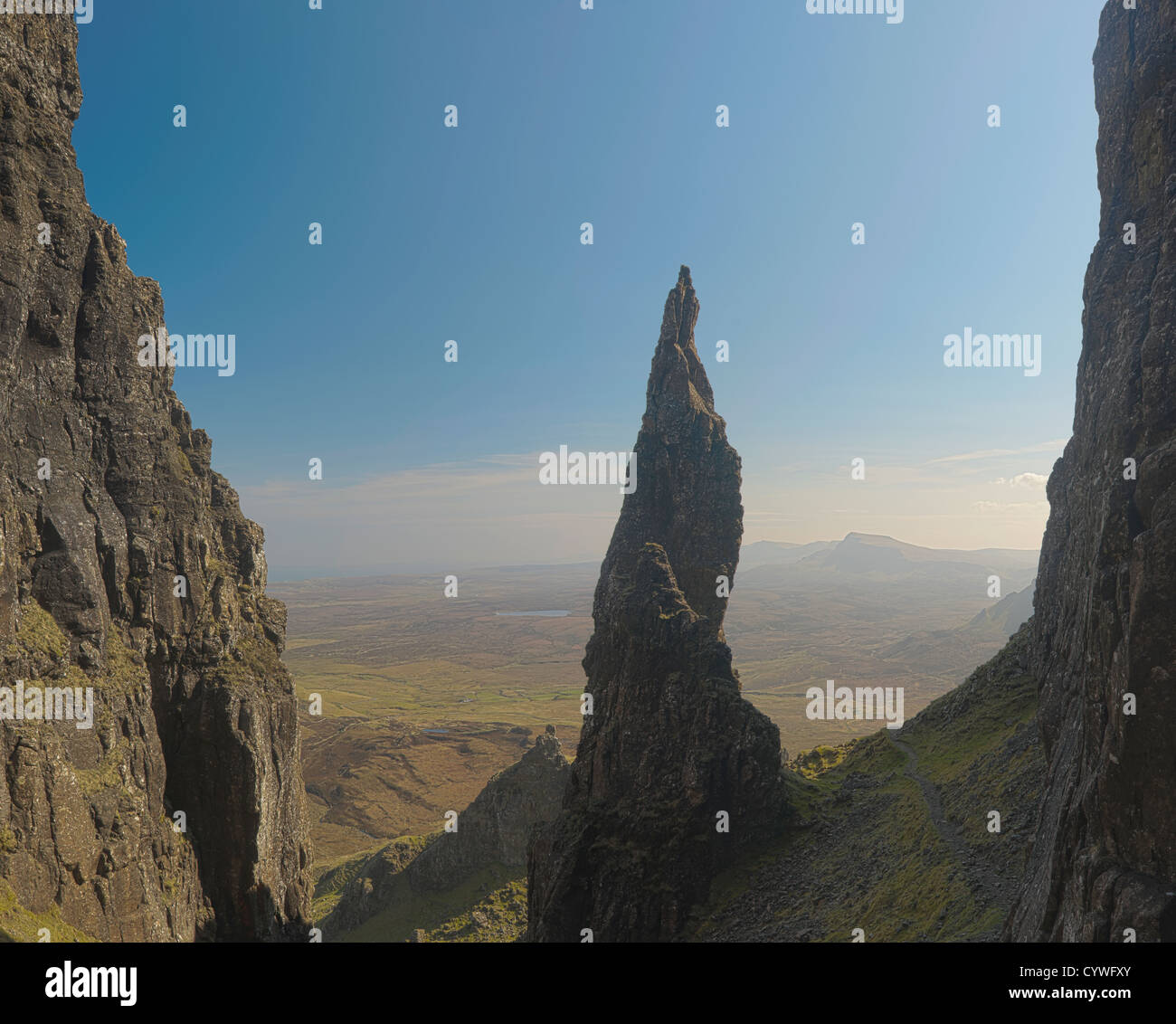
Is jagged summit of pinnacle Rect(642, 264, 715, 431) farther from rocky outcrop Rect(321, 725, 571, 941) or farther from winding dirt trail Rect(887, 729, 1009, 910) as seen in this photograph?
rocky outcrop Rect(321, 725, 571, 941)

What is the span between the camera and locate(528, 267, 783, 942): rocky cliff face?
172 feet

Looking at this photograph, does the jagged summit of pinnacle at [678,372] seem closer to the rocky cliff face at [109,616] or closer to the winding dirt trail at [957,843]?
the winding dirt trail at [957,843]

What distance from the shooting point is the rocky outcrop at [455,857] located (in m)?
87.4

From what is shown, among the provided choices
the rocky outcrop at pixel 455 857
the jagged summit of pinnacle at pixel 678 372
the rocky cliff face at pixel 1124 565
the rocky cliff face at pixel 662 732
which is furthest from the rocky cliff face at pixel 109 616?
the rocky cliff face at pixel 1124 565

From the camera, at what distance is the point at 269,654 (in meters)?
62.0

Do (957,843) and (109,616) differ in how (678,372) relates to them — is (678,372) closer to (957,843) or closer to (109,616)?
(957,843)

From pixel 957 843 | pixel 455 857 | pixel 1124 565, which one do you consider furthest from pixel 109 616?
pixel 957 843

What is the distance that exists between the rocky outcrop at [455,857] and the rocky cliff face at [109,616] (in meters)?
31.5
